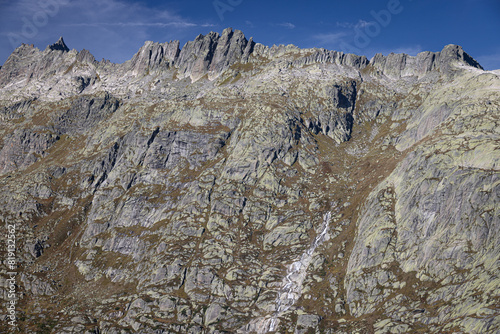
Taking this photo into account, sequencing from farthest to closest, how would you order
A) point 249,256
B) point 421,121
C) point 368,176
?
point 421,121
point 368,176
point 249,256

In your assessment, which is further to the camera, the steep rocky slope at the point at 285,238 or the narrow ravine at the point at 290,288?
the narrow ravine at the point at 290,288

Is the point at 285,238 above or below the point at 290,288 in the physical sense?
above

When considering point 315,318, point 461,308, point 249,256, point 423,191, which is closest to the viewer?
point 461,308

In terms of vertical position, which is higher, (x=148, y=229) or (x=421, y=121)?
(x=421, y=121)

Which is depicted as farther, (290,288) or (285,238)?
(285,238)

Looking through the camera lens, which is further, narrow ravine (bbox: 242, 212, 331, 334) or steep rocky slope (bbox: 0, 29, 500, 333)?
narrow ravine (bbox: 242, 212, 331, 334)

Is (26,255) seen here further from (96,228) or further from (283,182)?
Result: (283,182)

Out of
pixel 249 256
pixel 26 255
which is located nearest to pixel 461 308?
pixel 249 256

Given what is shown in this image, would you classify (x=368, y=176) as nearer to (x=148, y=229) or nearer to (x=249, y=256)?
(x=249, y=256)

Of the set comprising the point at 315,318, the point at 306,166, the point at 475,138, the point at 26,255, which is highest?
the point at 306,166

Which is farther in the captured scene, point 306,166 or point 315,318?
point 306,166
